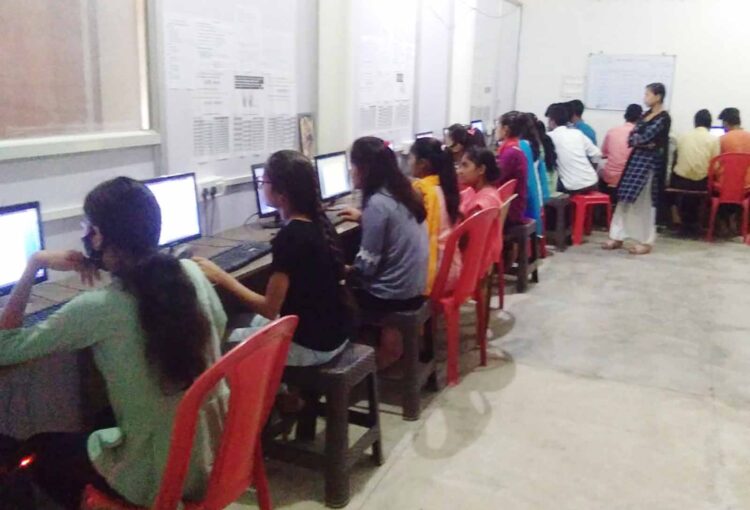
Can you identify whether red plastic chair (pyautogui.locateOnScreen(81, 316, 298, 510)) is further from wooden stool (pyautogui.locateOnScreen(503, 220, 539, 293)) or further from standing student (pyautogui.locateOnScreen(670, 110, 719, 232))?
standing student (pyautogui.locateOnScreen(670, 110, 719, 232))

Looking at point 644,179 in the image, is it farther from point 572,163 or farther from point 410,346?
point 410,346

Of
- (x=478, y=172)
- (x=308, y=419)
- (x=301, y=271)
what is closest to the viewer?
(x=301, y=271)

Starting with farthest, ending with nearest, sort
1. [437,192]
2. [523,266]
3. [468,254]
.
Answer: [523,266]
[437,192]
[468,254]

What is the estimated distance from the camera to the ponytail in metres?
1.53

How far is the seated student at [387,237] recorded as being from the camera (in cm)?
284

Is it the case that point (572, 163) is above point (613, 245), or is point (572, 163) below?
above

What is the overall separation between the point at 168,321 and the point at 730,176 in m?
6.24

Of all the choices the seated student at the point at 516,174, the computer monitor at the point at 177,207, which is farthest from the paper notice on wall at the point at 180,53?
the seated student at the point at 516,174

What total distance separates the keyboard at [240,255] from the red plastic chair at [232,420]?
3.07ft

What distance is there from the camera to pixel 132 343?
1.54 meters

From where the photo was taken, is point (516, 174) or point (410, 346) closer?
point (410, 346)

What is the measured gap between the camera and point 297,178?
7.41 feet

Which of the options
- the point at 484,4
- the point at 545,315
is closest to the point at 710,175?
the point at 484,4

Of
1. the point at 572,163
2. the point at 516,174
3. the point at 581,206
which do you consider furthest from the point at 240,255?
the point at 581,206
